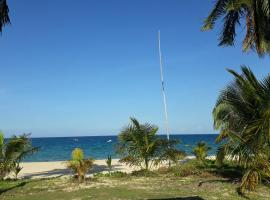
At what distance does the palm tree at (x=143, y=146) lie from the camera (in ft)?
52.9

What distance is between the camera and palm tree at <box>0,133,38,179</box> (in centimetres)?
1514

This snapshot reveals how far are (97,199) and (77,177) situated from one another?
4068 millimetres

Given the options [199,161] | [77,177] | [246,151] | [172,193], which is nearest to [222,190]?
[172,193]

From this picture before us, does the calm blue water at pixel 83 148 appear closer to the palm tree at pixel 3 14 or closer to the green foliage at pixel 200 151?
the green foliage at pixel 200 151

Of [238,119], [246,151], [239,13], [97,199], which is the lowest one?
[97,199]

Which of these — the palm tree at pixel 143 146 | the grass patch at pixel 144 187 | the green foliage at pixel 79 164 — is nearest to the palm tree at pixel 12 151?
the grass patch at pixel 144 187

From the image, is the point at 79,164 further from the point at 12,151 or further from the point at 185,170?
the point at 185,170

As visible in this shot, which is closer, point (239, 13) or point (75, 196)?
point (75, 196)

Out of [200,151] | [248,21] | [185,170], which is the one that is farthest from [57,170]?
[248,21]

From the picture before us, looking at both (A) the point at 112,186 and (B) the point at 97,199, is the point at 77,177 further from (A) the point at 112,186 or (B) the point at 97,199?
(B) the point at 97,199

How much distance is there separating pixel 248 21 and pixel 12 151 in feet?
31.5

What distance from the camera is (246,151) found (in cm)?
965

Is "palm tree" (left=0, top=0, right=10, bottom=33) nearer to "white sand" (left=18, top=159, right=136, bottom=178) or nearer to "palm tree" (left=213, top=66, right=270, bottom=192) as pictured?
"palm tree" (left=213, top=66, right=270, bottom=192)

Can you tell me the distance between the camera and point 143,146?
1614 cm
